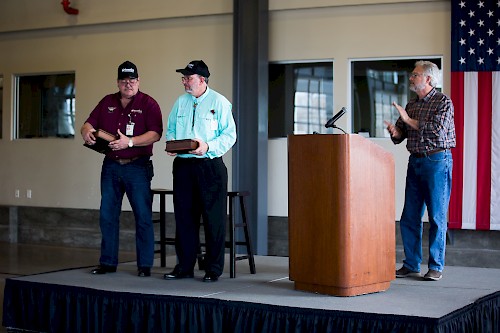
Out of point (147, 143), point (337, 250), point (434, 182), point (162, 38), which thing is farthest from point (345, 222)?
point (162, 38)

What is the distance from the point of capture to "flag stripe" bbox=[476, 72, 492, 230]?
28.5ft

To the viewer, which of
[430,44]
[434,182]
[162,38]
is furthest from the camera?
[162,38]

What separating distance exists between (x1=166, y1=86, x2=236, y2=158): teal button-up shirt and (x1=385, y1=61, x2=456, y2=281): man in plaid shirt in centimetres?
110

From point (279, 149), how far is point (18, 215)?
421 cm

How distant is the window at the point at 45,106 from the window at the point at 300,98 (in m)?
3.10

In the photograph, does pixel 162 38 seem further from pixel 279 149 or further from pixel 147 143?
pixel 147 143

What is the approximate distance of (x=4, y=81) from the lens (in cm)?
1176

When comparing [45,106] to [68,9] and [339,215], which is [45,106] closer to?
[68,9]

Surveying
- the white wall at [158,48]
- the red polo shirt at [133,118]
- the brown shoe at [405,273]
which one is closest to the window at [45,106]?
the white wall at [158,48]

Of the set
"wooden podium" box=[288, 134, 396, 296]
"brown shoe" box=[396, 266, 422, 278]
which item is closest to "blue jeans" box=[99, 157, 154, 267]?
"wooden podium" box=[288, 134, 396, 296]

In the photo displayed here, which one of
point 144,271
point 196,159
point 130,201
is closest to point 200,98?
point 196,159

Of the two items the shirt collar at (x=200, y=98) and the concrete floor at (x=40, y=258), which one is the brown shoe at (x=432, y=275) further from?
the concrete floor at (x=40, y=258)

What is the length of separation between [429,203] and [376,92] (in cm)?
402

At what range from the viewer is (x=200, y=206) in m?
5.53
